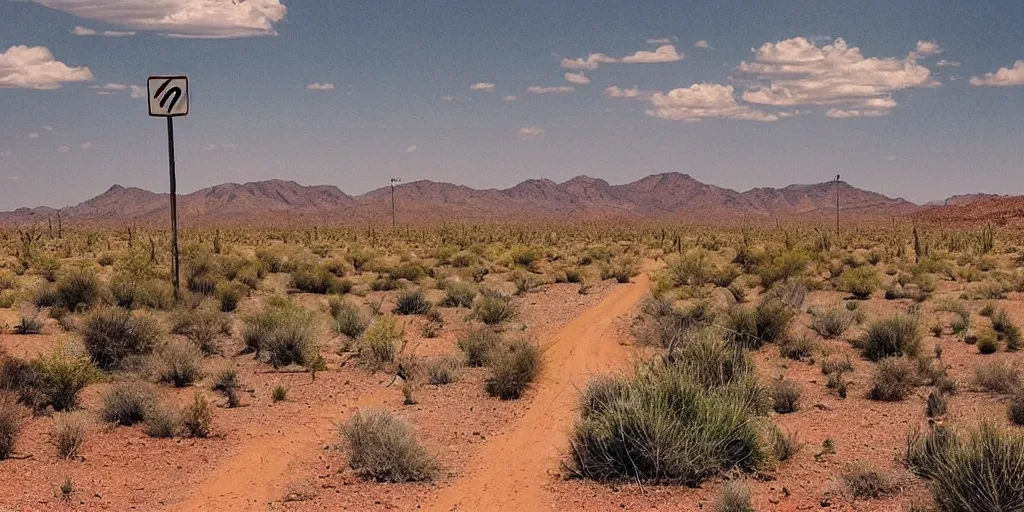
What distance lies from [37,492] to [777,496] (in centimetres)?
698

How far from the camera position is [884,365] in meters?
13.2

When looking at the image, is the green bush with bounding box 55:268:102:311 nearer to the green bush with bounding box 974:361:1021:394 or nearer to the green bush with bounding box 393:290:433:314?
the green bush with bounding box 393:290:433:314

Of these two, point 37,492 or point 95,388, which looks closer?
point 37,492

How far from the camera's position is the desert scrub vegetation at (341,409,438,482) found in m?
9.11

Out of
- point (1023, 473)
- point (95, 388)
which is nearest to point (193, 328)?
point (95, 388)

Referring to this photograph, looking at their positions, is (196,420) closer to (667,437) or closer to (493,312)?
(667,437)

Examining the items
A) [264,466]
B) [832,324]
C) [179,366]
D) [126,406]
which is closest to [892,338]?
[832,324]

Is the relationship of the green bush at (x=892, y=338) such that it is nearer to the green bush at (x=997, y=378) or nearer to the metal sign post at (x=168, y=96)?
the green bush at (x=997, y=378)

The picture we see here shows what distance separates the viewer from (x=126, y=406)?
36.2 feet

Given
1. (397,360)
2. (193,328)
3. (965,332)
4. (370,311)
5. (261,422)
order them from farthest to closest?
(370,311) → (965,332) → (193,328) → (397,360) → (261,422)

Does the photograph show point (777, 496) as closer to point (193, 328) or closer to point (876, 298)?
point (193, 328)

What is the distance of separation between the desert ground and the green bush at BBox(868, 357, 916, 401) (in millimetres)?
39

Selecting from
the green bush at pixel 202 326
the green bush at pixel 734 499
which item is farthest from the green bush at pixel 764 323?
the green bush at pixel 202 326

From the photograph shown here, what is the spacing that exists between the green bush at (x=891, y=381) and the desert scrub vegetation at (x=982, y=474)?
15.6 feet
